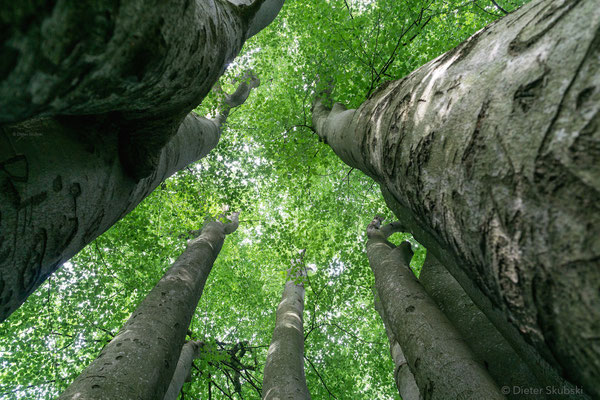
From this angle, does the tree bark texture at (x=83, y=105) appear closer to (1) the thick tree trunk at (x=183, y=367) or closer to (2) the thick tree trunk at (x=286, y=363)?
(2) the thick tree trunk at (x=286, y=363)

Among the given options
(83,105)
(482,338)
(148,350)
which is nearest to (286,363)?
(148,350)

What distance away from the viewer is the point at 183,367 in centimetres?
440

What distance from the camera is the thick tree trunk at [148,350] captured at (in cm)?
186

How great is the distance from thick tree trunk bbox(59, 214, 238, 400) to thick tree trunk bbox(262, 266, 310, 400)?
137cm

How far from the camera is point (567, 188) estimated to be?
50 cm

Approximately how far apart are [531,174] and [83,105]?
112 centimetres

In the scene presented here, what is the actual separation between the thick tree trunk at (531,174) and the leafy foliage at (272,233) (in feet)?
13.1

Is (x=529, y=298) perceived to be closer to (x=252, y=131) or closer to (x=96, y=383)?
(x=96, y=383)

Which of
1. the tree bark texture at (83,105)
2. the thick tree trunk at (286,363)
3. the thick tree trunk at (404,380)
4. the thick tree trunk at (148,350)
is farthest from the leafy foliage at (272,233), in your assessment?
the tree bark texture at (83,105)

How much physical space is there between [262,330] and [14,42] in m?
11.7

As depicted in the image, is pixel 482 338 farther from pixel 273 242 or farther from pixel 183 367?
pixel 273 242

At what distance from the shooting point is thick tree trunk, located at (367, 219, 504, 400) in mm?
1804

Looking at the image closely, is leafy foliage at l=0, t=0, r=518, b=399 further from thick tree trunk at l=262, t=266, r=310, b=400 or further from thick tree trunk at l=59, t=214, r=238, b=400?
thick tree trunk at l=59, t=214, r=238, b=400

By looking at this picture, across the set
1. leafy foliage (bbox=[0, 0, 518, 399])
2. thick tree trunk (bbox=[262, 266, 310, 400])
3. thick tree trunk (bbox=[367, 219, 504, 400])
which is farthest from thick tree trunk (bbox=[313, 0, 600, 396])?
leafy foliage (bbox=[0, 0, 518, 399])
